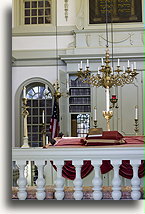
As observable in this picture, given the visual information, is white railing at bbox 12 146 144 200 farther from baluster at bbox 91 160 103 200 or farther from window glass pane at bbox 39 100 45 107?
window glass pane at bbox 39 100 45 107

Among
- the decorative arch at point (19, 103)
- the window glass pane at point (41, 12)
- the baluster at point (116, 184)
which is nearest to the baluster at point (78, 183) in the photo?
the baluster at point (116, 184)

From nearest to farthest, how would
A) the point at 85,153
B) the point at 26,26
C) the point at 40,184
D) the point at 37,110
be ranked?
the point at 85,153, the point at 40,184, the point at 26,26, the point at 37,110

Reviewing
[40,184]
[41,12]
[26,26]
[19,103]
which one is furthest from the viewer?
[41,12]

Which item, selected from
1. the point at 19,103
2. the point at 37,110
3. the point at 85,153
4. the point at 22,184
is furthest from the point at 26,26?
the point at 85,153

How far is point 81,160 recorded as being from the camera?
2.47 metres

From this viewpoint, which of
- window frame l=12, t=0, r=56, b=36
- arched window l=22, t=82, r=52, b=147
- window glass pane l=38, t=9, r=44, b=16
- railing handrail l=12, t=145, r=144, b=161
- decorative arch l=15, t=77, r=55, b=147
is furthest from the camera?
window glass pane l=38, t=9, r=44, b=16

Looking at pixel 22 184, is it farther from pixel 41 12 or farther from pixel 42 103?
pixel 41 12

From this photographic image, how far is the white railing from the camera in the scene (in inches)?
95.7

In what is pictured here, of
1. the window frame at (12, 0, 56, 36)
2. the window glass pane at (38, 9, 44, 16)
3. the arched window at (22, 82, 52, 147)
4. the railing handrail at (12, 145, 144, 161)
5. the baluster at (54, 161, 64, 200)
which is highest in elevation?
the window glass pane at (38, 9, 44, 16)

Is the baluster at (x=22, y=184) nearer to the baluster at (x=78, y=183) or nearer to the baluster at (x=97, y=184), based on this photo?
the baluster at (x=78, y=183)

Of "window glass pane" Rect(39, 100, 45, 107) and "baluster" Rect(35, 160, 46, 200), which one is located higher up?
"window glass pane" Rect(39, 100, 45, 107)

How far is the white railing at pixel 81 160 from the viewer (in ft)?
7.97

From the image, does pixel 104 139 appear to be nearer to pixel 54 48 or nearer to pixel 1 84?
pixel 1 84

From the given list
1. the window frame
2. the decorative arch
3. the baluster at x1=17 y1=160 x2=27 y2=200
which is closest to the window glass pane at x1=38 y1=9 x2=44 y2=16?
the window frame
